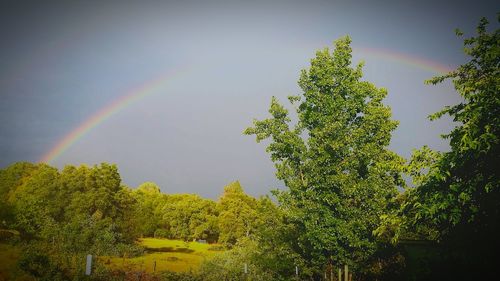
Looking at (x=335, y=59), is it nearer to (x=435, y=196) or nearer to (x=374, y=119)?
(x=374, y=119)

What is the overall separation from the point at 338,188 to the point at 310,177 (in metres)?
1.80

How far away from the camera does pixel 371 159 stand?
1989cm

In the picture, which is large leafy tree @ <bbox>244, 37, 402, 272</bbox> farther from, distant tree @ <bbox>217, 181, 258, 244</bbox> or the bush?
the bush

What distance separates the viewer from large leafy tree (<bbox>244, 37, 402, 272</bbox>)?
19016 mm

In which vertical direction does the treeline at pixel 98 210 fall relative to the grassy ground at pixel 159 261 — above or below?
above

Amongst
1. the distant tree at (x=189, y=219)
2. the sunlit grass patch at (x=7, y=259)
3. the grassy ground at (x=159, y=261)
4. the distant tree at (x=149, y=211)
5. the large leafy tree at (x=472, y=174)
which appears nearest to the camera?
the large leafy tree at (x=472, y=174)

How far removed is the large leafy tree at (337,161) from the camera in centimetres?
1902

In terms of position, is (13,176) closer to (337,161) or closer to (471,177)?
(337,161)

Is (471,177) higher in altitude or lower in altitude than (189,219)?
higher

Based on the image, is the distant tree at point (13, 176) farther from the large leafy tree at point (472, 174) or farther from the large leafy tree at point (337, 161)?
Result: the large leafy tree at point (472, 174)

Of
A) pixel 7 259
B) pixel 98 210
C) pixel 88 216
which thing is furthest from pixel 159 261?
pixel 7 259

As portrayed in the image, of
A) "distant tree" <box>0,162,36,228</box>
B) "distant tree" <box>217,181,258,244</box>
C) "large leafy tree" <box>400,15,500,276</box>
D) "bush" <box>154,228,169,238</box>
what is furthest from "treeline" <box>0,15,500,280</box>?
"bush" <box>154,228,169,238</box>

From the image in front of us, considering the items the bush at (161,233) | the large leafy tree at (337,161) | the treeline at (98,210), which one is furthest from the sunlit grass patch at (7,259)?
the bush at (161,233)

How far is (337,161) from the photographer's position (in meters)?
19.8
